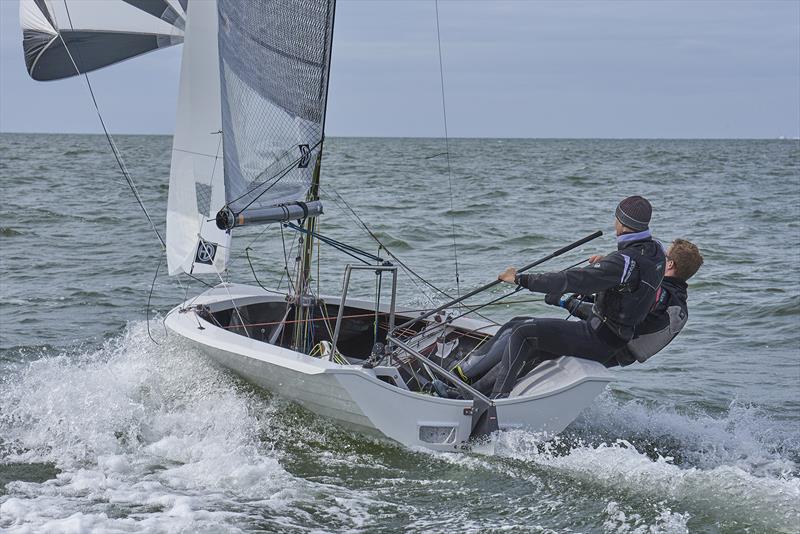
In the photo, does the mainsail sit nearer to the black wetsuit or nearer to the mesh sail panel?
the mesh sail panel

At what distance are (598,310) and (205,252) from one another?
2645 millimetres

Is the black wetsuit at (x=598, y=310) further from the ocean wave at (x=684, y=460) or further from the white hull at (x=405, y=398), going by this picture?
the ocean wave at (x=684, y=460)

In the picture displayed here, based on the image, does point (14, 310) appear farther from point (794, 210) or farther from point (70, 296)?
point (794, 210)

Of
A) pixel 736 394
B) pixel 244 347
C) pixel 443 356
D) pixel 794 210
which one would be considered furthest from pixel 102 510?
pixel 794 210

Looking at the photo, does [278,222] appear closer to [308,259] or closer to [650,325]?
[308,259]

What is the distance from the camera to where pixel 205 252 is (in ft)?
21.4

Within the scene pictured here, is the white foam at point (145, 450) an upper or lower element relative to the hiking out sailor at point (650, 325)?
lower

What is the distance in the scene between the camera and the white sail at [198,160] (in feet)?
20.8

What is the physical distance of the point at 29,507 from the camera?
450cm

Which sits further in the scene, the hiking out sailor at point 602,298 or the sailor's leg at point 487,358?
the sailor's leg at point 487,358

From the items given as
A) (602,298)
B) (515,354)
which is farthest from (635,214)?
(515,354)

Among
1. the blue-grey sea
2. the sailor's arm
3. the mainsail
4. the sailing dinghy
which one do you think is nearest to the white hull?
the sailing dinghy

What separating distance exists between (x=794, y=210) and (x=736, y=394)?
13.2 m

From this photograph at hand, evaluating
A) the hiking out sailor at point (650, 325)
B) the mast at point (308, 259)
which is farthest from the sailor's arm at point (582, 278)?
the mast at point (308, 259)
